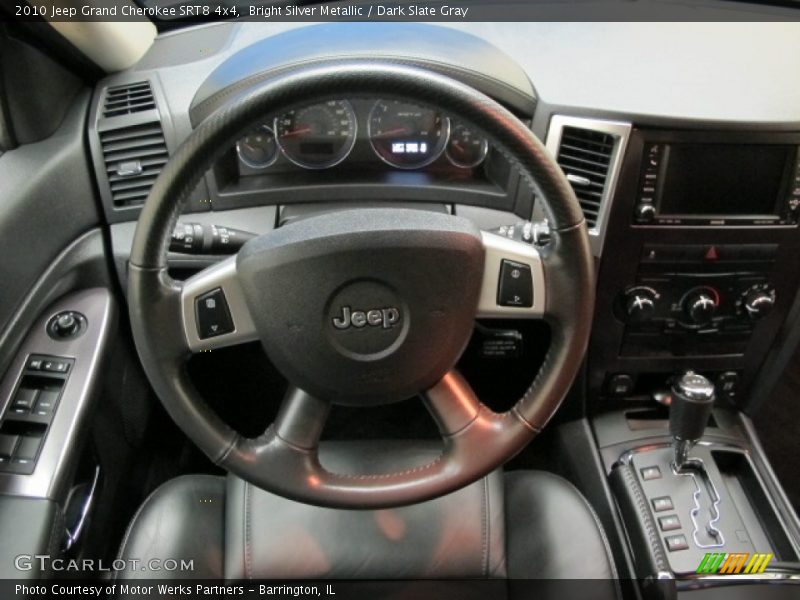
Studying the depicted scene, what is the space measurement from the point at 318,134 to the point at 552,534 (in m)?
0.79

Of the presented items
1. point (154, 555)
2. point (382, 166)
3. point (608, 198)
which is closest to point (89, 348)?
point (154, 555)

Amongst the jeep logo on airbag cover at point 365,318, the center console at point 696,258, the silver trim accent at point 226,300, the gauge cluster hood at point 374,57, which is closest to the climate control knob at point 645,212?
the center console at point 696,258

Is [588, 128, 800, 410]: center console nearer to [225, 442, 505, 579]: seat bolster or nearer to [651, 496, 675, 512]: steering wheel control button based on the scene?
[651, 496, 675, 512]: steering wheel control button

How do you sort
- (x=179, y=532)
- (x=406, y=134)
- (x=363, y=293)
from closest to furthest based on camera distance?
(x=363, y=293) < (x=179, y=532) < (x=406, y=134)

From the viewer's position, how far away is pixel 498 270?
96cm

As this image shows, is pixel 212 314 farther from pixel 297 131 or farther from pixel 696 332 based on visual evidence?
pixel 696 332

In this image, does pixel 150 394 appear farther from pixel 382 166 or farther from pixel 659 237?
pixel 659 237

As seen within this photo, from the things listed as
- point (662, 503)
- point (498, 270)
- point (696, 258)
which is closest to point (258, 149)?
point (498, 270)

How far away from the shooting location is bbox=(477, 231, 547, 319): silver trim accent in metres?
0.95

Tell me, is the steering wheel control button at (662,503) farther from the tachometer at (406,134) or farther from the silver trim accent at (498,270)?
the tachometer at (406,134)

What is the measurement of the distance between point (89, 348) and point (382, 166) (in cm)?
60

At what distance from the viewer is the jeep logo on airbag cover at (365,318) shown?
3.03 feet

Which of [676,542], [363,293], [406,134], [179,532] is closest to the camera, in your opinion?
[363,293]

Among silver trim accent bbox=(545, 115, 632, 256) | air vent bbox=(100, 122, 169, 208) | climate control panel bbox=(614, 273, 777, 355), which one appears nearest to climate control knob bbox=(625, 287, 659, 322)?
climate control panel bbox=(614, 273, 777, 355)
